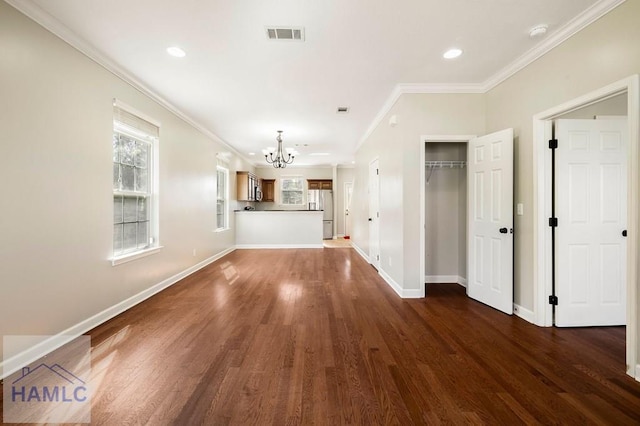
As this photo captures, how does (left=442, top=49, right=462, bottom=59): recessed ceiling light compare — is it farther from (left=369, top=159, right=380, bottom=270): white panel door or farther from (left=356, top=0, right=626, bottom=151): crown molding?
(left=369, top=159, right=380, bottom=270): white panel door

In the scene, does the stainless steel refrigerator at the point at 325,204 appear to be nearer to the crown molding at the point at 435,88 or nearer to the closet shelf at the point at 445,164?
the closet shelf at the point at 445,164

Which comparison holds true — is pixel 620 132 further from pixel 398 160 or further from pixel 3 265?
pixel 3 265

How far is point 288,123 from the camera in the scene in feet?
16.5

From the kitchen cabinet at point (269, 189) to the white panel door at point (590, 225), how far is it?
28.1 ft

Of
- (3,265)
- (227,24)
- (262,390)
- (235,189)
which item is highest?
(227,24)

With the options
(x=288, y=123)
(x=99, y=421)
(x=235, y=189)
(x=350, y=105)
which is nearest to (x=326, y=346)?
(x=99, y=421)

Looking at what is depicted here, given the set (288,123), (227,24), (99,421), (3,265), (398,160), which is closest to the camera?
(99,421)

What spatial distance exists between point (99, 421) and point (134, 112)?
323 cm

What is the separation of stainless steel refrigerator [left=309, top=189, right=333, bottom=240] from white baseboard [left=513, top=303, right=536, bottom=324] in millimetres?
7231

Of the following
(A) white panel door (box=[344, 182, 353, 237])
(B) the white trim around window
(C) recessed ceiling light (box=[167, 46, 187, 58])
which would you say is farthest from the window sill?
(A) white panel door (box=[344, 182, 353, 237])

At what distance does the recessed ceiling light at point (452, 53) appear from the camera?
8.88 ft

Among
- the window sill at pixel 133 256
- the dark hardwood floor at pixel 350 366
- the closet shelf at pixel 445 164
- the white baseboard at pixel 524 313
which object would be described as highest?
the closet shelf at pixel 445 164

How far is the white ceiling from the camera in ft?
6.91

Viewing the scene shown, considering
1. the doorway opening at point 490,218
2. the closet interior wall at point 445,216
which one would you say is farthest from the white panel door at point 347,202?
the doorway opening at point 490,218
